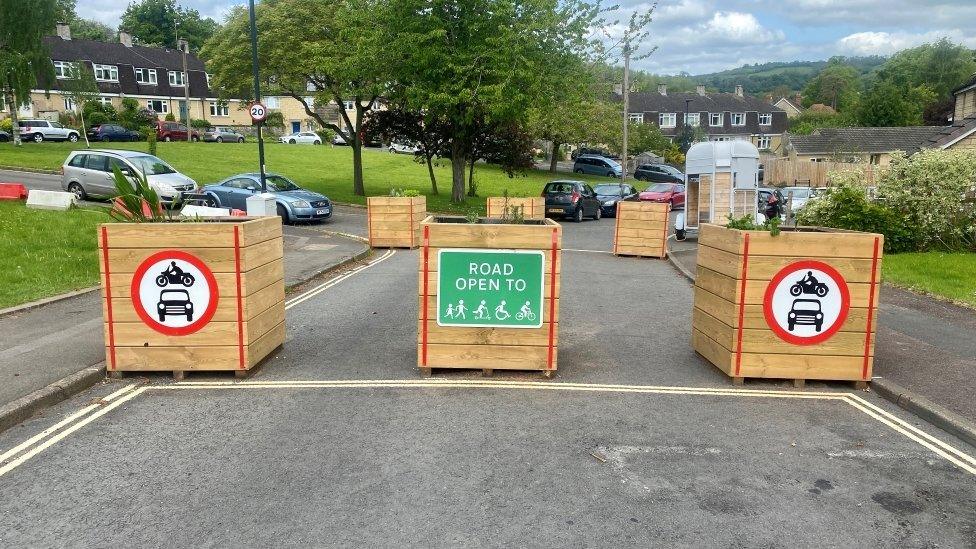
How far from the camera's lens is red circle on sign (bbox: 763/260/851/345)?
693 centimetres

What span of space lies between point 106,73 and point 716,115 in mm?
70528

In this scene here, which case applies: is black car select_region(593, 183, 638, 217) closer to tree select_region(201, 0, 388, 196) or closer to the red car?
the red car

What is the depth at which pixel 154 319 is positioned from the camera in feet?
23.0

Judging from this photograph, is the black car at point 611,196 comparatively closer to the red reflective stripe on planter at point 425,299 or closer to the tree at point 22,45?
the red reflective stripe on planter at point 425,299

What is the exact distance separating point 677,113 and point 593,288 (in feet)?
276

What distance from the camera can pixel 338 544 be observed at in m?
3.97

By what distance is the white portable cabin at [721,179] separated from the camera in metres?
22.7

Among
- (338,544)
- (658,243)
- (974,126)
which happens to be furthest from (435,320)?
(974,126)

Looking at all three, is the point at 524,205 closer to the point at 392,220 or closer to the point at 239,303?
the point at 392,220

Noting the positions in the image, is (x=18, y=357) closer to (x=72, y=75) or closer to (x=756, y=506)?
(x=756, y=506)

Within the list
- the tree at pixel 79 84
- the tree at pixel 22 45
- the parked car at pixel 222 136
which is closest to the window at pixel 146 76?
the parked car at pixel 222 136

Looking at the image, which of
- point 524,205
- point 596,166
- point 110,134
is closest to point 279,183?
point 524,205

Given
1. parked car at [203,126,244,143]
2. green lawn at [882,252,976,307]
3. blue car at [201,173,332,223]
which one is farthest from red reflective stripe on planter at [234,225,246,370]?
parked car at [203,126,244,143]

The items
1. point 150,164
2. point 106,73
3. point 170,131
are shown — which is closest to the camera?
point 150,164
